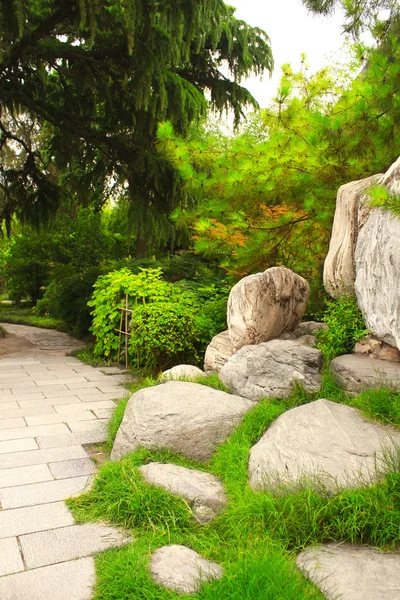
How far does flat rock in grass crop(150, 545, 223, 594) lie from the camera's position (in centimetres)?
221

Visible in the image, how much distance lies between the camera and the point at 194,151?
604 centimetres

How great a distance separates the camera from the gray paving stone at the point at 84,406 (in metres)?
5.04

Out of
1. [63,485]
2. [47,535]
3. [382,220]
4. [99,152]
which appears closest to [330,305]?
[382,220]

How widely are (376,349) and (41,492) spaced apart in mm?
2989

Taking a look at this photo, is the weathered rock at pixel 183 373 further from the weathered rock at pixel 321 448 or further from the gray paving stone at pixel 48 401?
the weathered rock at pixel 321 448

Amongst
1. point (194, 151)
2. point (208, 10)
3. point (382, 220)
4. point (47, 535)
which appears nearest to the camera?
point (47, 535)

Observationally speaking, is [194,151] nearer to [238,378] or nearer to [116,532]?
[238,378]

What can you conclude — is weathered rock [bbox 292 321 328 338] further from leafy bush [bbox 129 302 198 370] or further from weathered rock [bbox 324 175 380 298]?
leafy bush [bbox 129 302 198 370]

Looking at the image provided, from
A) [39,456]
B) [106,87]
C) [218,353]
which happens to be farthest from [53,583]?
[106,87]

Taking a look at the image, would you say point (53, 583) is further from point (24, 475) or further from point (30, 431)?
point (30, 431)

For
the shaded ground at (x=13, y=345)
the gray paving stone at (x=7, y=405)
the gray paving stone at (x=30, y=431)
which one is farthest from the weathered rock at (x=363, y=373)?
the shaded ground at (x=13, y=345)

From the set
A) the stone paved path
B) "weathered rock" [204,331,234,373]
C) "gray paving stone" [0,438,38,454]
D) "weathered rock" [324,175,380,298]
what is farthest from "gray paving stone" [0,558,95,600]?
"weathered rock" [324,175,380,298]

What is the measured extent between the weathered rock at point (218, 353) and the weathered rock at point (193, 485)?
221 cm

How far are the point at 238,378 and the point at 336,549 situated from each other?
2163mm
